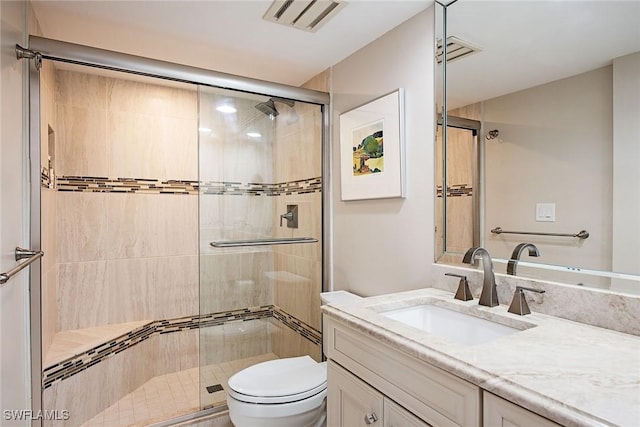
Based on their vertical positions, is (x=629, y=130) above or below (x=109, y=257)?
above

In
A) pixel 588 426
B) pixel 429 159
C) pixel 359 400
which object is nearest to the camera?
pixel 588 426

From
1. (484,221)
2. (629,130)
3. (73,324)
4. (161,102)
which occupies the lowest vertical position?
(73,324)

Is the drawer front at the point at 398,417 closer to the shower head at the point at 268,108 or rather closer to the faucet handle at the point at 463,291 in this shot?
the faucet handle at the point at 463,291

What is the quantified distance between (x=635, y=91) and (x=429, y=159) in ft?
2.50

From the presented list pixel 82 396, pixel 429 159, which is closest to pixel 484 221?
pixel 429 159

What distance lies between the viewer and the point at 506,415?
729mm

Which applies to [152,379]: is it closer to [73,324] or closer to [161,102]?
[73,324]

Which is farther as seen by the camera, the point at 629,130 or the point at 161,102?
the point at 161,102

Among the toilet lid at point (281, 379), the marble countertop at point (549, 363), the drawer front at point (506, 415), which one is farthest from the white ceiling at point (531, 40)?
the toilet lid at point (281, 379)

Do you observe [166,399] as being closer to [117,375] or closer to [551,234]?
[117,375]

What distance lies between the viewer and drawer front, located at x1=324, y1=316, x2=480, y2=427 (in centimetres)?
81

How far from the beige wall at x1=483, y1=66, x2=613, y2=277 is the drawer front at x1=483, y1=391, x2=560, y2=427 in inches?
25.2

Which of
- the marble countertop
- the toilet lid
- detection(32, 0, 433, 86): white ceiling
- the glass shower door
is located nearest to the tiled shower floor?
the glass shower door

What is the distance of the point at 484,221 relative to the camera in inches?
57.4
